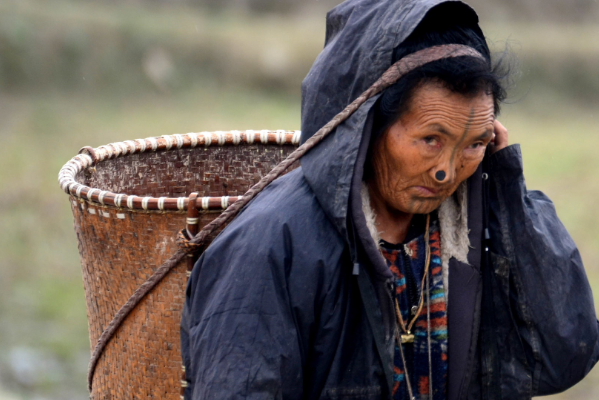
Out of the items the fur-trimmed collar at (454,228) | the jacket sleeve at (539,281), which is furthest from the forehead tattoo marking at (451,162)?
the jacket sleeve at (539,281)

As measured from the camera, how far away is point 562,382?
2.06 metres

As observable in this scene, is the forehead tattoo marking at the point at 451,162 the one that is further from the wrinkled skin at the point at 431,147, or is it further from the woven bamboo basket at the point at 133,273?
the woven bamboo basket at the point at 133,273

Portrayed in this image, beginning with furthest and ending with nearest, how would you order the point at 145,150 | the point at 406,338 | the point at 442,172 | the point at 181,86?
the point at 181,86 → the point at 145,150 → the point at 406,338 → the point at 442,172

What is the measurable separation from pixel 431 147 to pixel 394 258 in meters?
0.34

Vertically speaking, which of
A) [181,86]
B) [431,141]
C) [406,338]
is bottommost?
[406,338]

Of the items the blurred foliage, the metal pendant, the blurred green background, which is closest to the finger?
the metal pendant

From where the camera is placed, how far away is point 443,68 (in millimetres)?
1708

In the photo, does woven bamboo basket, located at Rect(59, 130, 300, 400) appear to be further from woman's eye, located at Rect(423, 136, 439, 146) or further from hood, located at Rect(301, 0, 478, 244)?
woman's eye, located at Rect(423, 136, 439, 146)

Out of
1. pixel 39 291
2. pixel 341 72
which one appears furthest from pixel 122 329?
pixel 39 291

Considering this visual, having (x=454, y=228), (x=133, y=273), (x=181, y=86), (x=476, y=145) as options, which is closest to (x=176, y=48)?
(x=181, y=86)

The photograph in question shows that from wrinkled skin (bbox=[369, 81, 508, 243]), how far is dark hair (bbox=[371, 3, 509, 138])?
0.02 meters

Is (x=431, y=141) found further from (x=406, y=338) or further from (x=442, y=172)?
(x=406, y=338)

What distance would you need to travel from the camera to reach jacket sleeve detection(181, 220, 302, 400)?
65.9 inches

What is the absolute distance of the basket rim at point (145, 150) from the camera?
1.96m
